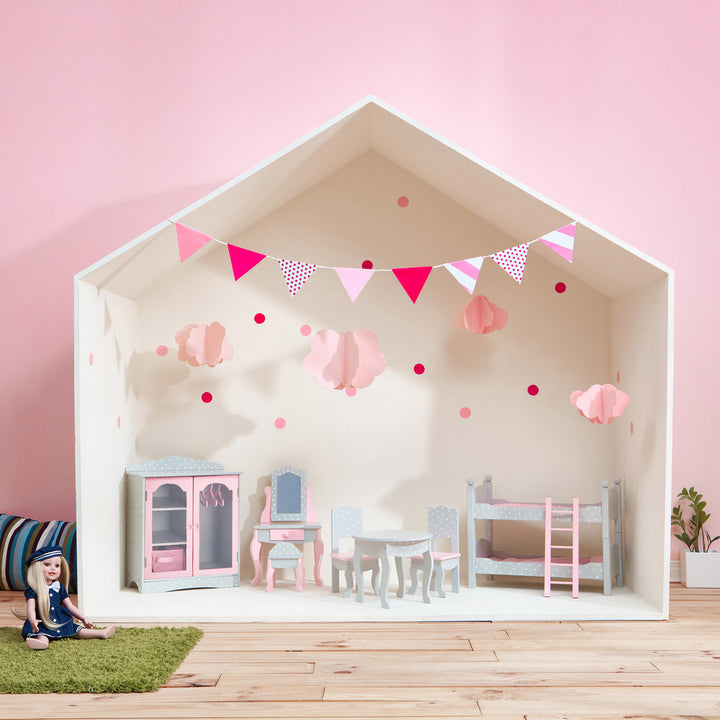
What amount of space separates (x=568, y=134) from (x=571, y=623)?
2.97m

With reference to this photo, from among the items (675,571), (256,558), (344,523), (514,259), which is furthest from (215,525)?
(675,571)

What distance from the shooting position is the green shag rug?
2768mm

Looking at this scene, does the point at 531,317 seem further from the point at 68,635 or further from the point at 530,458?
the point at 68,635

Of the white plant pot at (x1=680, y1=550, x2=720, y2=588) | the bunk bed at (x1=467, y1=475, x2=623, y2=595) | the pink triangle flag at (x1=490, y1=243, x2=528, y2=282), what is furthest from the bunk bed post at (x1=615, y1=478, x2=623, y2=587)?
the pink triangle flag at (x1=490, y1=243, x2=528, y2=282)

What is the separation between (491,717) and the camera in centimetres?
249

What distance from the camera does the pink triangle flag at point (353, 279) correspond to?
12.3 ft

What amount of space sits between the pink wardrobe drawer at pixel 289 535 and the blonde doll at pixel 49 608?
45.7 inches

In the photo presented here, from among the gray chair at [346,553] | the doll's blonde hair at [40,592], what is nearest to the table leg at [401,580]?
the gray chair at [346,553]

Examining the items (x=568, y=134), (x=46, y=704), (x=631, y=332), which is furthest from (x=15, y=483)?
(x=568, y=134)

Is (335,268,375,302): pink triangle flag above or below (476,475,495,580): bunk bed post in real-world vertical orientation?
above

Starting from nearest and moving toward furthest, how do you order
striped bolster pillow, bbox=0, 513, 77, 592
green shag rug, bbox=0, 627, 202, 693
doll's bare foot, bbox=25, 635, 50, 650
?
green shag rug, bbox=0, 627, 202, 693 < doll's bare foot, bbox=25, 635, 50, 650 < striped bolster pillow, bbox=0, 513, 77, 592

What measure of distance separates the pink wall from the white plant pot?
0.48 metres

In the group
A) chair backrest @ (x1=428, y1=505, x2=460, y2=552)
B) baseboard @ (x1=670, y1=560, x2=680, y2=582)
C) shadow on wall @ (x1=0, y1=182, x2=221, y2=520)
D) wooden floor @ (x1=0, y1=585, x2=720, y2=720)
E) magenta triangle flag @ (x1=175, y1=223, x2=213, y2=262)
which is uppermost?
magenta triangle flag @ (x1=175, y1=223, x2=213, y2=262)

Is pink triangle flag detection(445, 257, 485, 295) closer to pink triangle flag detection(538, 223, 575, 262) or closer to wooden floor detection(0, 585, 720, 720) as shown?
pink triangle flag detection(538, 223, 575, 262)
